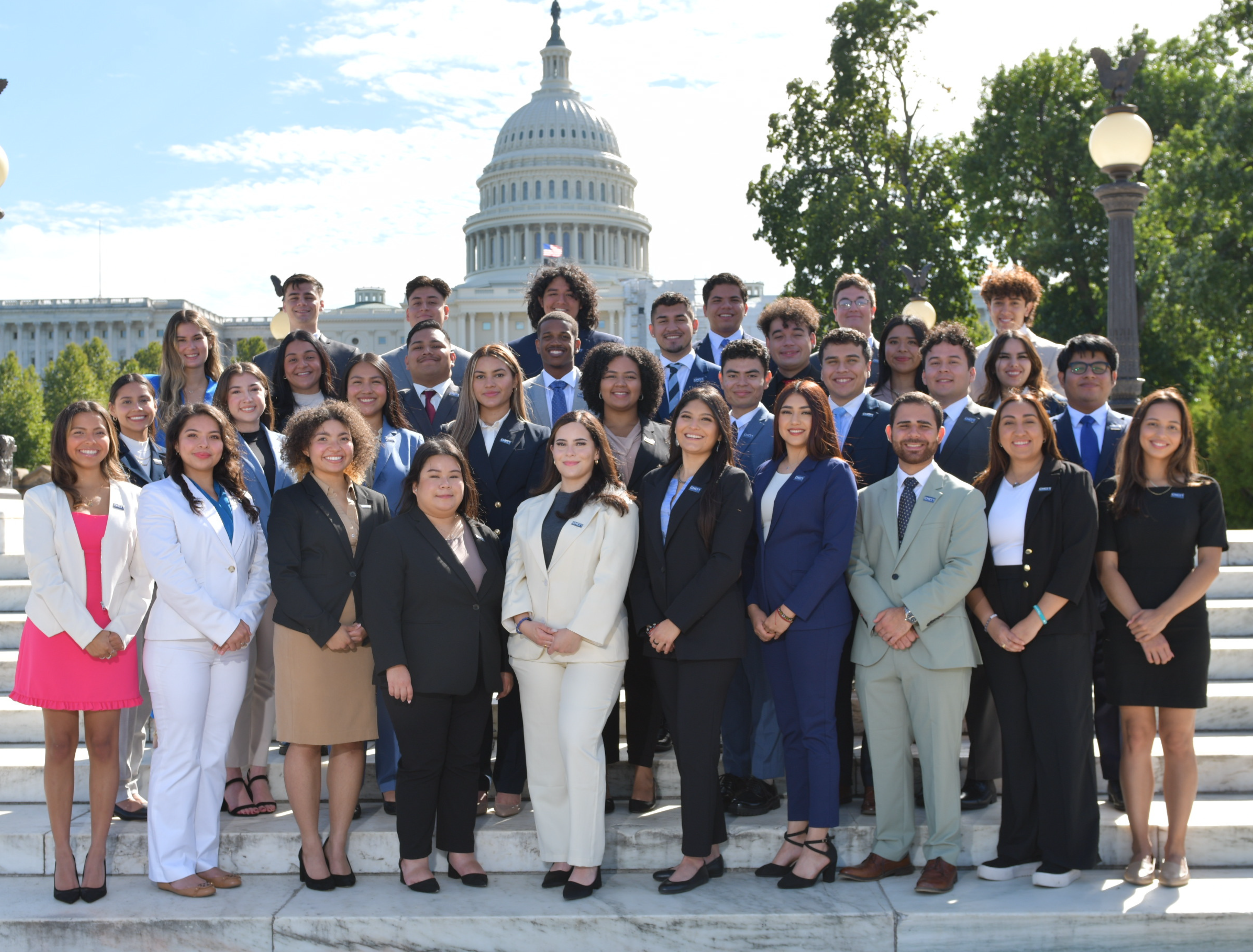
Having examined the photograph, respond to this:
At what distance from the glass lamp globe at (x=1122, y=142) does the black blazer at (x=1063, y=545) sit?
5.66 meters

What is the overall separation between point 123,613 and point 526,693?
213 cm

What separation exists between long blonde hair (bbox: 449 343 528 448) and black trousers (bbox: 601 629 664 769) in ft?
5.20

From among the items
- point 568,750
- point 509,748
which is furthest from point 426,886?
point 568,750

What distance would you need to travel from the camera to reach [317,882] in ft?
17.1

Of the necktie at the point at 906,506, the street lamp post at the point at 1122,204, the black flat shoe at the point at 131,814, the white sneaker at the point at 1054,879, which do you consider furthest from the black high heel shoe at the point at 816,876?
the street lamp post at the point at 1122,204

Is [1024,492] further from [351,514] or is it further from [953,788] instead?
[351,514]

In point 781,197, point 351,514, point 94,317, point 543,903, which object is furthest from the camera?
point 94,317

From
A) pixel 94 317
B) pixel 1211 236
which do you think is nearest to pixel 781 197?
pixel 1211 236

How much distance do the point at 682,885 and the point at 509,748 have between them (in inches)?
50.0

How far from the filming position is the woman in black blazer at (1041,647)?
199 inches

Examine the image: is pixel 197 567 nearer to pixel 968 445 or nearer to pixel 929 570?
pixel 929 570

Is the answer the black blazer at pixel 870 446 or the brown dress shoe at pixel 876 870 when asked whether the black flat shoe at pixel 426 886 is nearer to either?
the brown dress shoe at pixel 876 870

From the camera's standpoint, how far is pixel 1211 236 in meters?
22.2

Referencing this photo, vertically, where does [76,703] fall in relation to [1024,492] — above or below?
below
